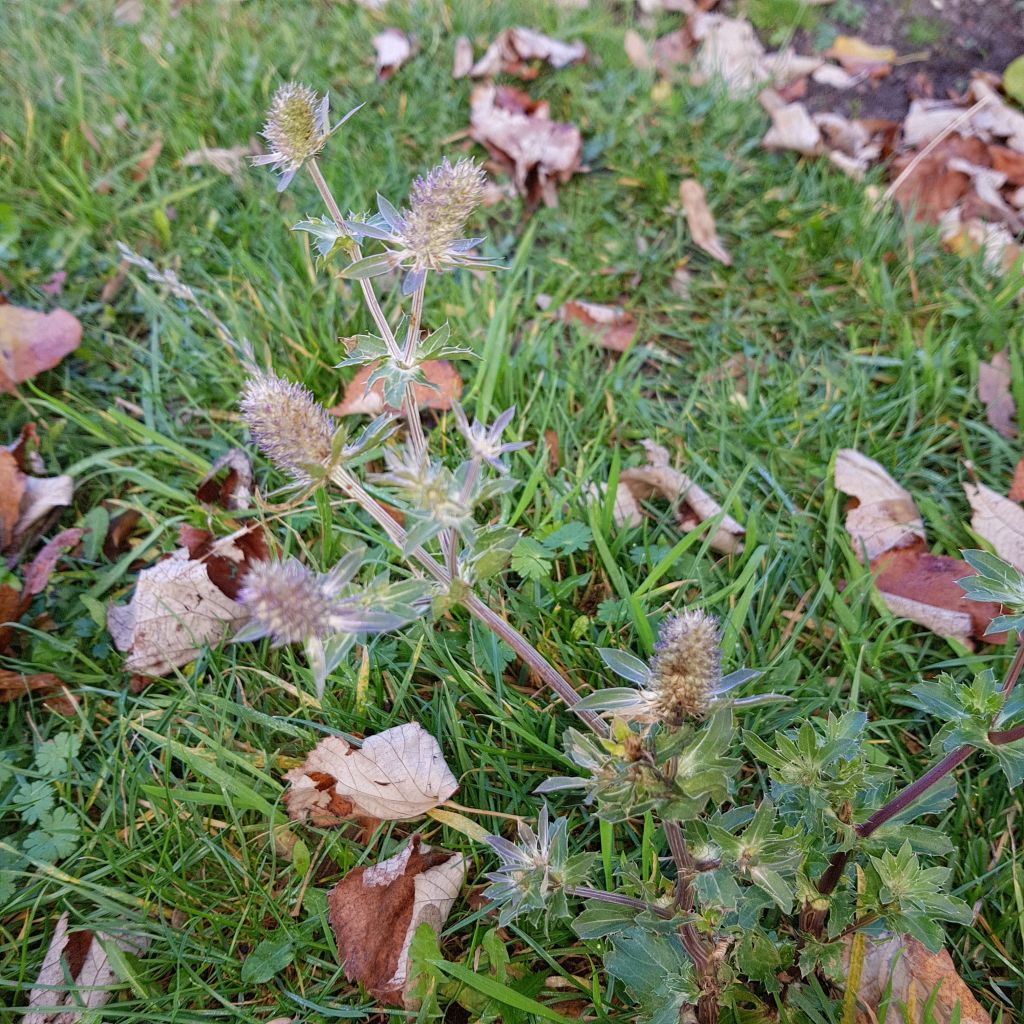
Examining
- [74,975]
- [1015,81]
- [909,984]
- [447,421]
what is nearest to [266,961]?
[74,975]

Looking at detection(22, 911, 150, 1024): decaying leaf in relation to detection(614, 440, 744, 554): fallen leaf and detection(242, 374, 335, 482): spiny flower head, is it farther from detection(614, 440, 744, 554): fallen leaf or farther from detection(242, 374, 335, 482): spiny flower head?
detection(614, 440, 744, 554): fallen leaf

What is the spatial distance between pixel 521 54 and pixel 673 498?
220 cm

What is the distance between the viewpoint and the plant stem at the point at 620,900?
1.35 metres

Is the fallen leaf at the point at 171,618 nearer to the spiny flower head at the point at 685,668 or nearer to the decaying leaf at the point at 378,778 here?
the decaying leaf at the point at 378,778

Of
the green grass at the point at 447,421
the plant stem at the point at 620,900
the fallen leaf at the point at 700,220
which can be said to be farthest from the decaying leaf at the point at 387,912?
the fallen leaf at the point at 700,220

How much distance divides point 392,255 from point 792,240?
2024 millimetres

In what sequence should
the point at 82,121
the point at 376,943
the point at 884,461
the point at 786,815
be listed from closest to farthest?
the point at 786,815
the point at 376,943
the point at 884,461
the point at 82,121

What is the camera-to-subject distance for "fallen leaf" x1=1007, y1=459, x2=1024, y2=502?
2.21 m

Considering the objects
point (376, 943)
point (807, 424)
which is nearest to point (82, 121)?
point (807, 424)

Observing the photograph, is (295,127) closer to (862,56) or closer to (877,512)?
(877,512)

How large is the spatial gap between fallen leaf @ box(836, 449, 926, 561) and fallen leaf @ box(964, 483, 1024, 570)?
0.45 ft

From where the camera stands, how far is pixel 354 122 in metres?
3.15

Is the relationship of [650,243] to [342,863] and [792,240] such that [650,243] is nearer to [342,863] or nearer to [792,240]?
[792,240]

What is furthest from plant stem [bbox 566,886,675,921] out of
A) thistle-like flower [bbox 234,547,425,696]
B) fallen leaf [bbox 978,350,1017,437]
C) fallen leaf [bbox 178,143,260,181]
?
fallen leaf [bbox 178,143,260,181]
